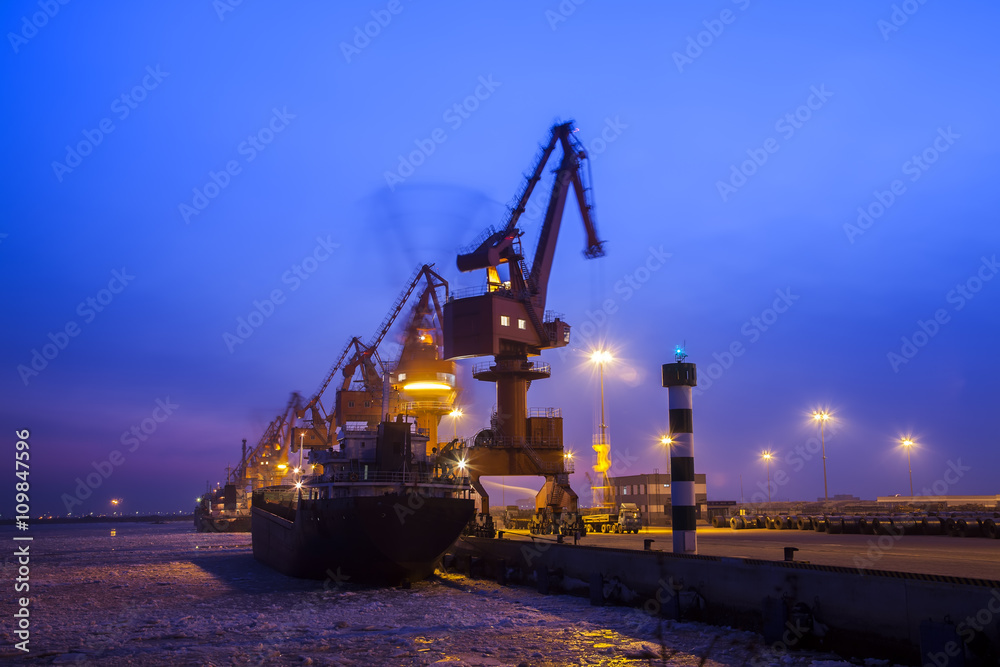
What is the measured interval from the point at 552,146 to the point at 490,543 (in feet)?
136

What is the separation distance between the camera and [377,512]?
35250 millimetres

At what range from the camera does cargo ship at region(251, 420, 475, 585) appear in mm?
35375

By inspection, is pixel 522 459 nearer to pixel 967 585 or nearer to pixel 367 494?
pixel 367 494

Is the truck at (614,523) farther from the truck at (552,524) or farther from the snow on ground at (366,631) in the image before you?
the snow on ground at (366,631)

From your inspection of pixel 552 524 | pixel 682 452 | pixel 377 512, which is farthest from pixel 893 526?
pixel 377 512

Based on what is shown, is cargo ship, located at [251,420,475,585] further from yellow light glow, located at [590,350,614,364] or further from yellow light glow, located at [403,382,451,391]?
yellow light glow, located at [403,382,451,391]

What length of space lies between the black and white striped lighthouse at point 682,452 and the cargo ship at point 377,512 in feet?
48.7

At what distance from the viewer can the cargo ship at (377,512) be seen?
35375 millimetres

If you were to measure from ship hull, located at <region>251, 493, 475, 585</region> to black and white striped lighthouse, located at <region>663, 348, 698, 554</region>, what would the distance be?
580 inches

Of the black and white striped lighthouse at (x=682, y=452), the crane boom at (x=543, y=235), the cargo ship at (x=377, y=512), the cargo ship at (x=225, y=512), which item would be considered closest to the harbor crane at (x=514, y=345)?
the crane boom at (x=543, y=235)

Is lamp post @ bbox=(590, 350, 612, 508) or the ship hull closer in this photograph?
the ship hull

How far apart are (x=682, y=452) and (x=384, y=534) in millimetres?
16947

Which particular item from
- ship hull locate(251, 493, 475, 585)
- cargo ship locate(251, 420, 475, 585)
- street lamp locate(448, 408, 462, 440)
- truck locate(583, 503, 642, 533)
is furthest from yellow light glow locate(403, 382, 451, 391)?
ship hull locate(251, 493, 475, 585)

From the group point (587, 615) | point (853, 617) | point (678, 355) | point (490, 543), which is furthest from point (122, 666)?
point (490, 543)
